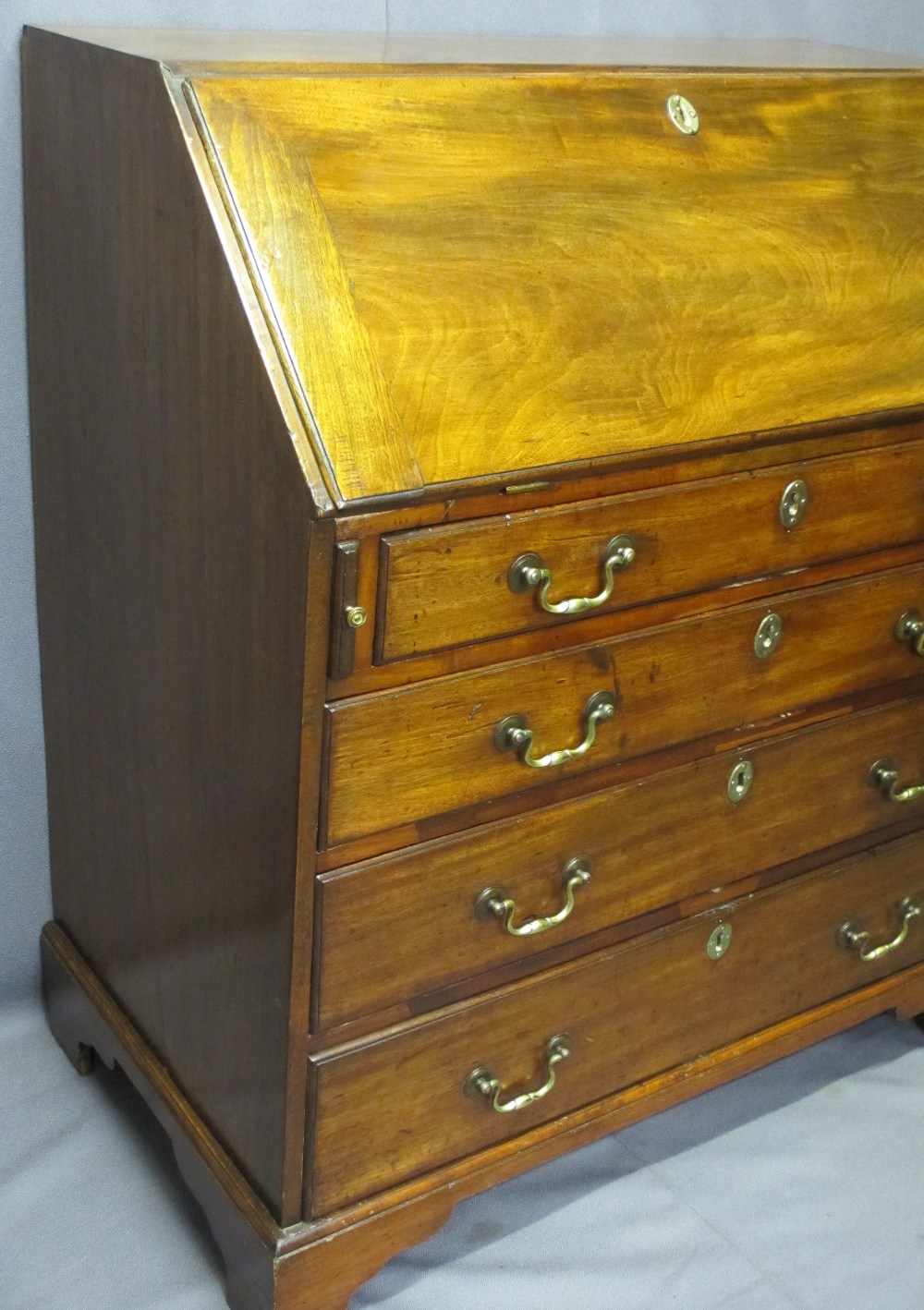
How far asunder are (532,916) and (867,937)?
635 millimetres

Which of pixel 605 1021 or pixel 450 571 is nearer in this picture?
pixel 450 571

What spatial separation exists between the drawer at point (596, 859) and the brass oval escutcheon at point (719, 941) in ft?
0.22

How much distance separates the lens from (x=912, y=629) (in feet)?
6.03

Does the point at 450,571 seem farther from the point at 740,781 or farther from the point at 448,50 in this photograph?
the point at 448,50

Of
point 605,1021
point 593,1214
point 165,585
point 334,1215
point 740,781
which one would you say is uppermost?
point 165,585

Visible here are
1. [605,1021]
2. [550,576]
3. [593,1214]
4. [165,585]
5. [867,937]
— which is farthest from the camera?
[867,937]

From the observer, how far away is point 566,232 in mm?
1507

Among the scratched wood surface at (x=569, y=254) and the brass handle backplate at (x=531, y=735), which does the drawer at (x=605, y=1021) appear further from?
the scratched wood surface at (x=569, y=254)

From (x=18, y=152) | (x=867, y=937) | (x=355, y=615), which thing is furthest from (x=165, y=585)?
(x=867, y=937)

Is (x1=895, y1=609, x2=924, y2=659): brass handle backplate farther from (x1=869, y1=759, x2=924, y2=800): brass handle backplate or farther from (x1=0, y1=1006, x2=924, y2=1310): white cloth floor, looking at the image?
(x1=0, y1=1006, x2=924, y2=1310): white cloth floor

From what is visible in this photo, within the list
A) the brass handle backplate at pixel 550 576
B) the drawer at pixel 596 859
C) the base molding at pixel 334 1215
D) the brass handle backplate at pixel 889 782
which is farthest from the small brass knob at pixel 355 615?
the brass handle backplate at pixel 889 782

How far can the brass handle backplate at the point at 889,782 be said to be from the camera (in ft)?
6.31

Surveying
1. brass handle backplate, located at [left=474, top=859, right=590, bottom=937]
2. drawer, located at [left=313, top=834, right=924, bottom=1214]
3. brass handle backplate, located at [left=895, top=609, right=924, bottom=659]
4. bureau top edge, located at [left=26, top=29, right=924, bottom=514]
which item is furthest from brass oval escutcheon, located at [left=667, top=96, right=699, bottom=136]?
drawer, located at [left=313, top=834, right=924, bottom=1214]

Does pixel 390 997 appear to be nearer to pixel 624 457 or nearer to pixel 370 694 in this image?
pixel 370 694
